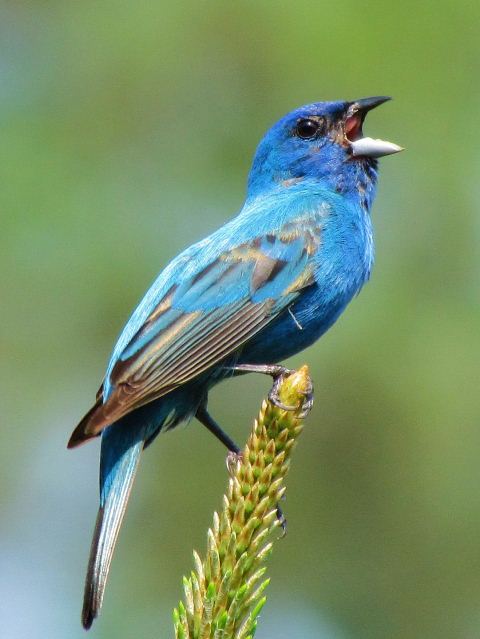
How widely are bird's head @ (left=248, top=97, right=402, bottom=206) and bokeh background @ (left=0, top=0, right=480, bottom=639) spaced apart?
0.63 m

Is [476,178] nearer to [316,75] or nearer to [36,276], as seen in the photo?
[316,75]

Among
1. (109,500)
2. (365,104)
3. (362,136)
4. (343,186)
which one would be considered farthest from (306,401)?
(362,136)

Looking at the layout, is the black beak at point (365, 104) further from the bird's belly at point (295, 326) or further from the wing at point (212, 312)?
the bird's belly at point (295, 326)

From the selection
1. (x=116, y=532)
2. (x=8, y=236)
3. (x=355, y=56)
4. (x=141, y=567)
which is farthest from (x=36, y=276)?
(x=116, y=532)

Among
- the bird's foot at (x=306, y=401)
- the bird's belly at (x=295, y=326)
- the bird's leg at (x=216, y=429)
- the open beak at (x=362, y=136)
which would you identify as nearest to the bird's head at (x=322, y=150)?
the open beak at (x=362, y=136)

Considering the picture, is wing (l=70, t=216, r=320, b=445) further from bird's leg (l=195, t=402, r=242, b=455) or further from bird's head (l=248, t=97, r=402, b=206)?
bird's leg (l=195, t=402, r=242, b=455)

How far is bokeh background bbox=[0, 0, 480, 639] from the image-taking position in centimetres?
598

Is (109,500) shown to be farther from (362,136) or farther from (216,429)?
(362,136)

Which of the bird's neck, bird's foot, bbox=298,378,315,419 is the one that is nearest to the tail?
bird's foot, bbox=298,378,315,419

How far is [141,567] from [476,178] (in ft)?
8.94

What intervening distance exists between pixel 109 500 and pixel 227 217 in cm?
257

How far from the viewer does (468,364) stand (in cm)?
593

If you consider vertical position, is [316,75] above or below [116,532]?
above

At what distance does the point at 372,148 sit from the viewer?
5738mm
